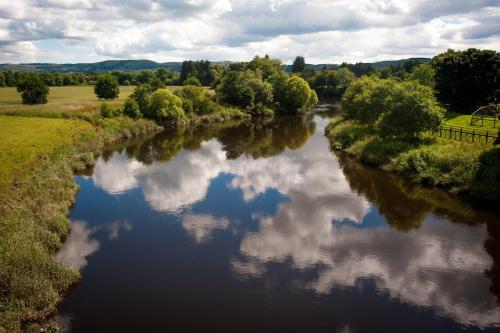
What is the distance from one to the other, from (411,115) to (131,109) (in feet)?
148

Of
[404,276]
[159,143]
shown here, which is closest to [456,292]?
[404,276]

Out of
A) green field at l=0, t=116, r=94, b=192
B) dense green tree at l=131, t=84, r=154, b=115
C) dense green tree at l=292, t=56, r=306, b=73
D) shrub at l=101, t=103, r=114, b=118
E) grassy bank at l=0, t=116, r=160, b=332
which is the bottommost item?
grassy bank at l=0, t=116, r=160, b=332

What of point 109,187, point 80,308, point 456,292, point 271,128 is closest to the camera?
point 80,308

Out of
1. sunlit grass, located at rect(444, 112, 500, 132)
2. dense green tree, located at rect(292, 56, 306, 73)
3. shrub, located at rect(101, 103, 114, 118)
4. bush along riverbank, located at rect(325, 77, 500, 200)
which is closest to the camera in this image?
bush along riverbank, located at rect(325, 77, 500, 200)

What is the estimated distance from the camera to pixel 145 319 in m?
17.5

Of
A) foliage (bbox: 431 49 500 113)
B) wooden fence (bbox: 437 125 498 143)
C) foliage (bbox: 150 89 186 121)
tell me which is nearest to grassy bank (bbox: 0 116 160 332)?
foliage (bbox: 150 89 186 121)

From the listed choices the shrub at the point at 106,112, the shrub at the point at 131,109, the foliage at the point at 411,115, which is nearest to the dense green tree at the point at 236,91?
the shrub at the point at 131,109

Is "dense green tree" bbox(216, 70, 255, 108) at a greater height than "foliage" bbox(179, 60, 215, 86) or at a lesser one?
lesser

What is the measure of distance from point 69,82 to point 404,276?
126550mm

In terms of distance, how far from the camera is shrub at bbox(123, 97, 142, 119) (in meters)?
67.5

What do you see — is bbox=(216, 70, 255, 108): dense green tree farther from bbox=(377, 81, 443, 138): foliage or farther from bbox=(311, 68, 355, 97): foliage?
bbox=(311, 68, 355, 97): foliage

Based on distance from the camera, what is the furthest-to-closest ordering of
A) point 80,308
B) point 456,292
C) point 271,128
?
point 271,128 → point 456,292 → point 80,308

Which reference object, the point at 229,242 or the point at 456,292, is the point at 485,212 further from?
the point at 229,242

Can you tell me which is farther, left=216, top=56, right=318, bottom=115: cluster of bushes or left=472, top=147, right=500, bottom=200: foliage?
left=216, top=56, right=318, bottom=115: cluster of bushes
